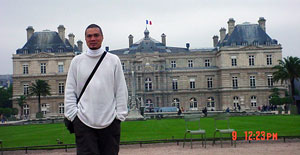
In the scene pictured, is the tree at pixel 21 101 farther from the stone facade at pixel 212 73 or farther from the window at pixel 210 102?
the window at pixel 210 102

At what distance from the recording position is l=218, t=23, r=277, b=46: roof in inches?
2413

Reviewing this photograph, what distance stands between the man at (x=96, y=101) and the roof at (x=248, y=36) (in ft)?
191

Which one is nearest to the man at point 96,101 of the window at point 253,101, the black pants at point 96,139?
the black pants at point 96,139

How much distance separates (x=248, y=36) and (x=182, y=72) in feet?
42.2

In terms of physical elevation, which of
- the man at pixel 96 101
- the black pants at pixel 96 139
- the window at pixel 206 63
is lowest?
the black pants at pixel 96 139

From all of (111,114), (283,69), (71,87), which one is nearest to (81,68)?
(71,87)

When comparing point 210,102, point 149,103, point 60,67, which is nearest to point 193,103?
point 210,102

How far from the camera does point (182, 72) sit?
64.2 meters

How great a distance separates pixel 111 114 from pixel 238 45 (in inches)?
2308

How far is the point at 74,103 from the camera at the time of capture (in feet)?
16.5

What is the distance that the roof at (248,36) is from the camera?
61.3 metres

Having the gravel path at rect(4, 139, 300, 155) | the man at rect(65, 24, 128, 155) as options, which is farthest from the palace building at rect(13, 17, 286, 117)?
the man at rect(65, 24, 128, 155)

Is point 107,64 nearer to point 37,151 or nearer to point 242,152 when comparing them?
point 242,152

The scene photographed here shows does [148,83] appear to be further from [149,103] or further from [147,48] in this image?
[147,48]
